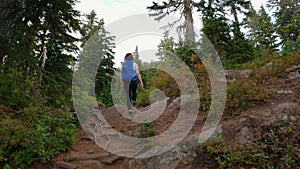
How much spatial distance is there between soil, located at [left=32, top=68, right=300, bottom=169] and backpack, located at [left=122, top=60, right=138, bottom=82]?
1365 mm

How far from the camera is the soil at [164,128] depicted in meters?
5.37

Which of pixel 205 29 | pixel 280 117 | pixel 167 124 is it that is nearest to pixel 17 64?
pixel 167 124

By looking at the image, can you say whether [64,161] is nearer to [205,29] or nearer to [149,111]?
[149,111]

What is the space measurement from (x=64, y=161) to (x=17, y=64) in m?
2.53

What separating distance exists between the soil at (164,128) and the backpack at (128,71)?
137cm

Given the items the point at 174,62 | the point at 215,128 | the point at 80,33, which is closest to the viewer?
the point at 215,128

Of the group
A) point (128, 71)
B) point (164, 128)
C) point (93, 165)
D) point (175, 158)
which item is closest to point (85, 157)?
point (93, 165)

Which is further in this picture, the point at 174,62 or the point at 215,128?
the point at 174,62

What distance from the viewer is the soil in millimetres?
5371

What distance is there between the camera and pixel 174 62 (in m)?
13.3

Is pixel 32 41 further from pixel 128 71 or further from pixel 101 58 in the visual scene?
pixel 101 58

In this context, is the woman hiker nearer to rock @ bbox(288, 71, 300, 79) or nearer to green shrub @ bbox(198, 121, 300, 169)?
green shrub @ bbox(198, 121, 300, 169)

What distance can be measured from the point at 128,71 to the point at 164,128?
80.0 inches

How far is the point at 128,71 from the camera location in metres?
7.55
